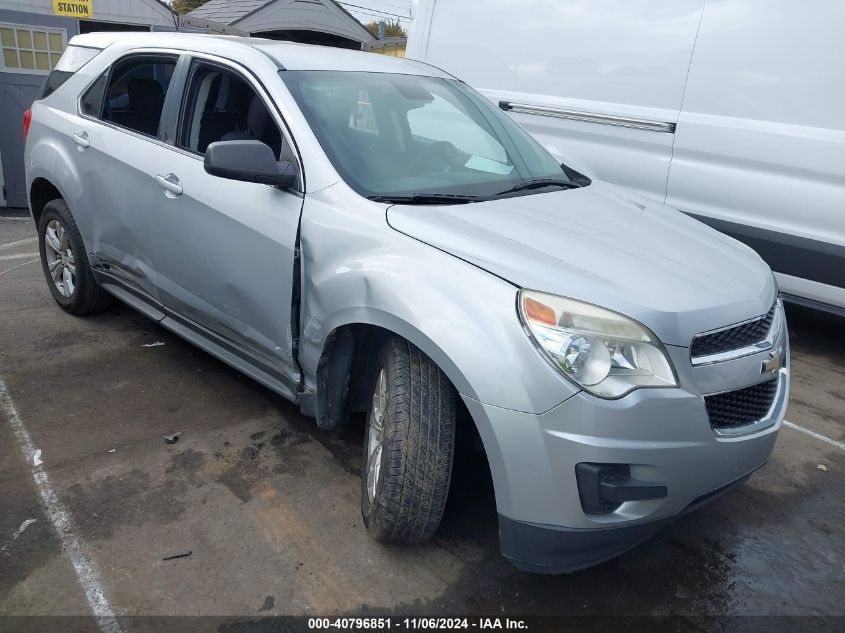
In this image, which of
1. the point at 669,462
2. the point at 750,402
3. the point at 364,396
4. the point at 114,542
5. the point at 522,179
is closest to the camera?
the point at 669,462

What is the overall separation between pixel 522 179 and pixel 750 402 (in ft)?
4.37

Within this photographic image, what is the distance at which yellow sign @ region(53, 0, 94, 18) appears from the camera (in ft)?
30.5

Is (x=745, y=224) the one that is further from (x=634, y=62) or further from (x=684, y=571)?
(x=684, y=571)

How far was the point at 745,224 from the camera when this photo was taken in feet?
15.2

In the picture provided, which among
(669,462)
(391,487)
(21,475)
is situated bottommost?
(21,475)

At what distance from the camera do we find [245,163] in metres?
2.66

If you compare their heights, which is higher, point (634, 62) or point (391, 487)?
point (634, 62)

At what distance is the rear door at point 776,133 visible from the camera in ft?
13.4

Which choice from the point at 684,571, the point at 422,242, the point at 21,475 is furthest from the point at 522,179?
the point at 21,475

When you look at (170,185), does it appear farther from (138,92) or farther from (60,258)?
(60,258)

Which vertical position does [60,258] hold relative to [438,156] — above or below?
below

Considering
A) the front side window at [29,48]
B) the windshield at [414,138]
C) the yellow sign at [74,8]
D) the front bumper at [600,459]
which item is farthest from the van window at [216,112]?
the yellow sign at [74,8]

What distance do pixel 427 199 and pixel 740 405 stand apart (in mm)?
1265

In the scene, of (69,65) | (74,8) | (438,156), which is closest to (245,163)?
(438,156)
